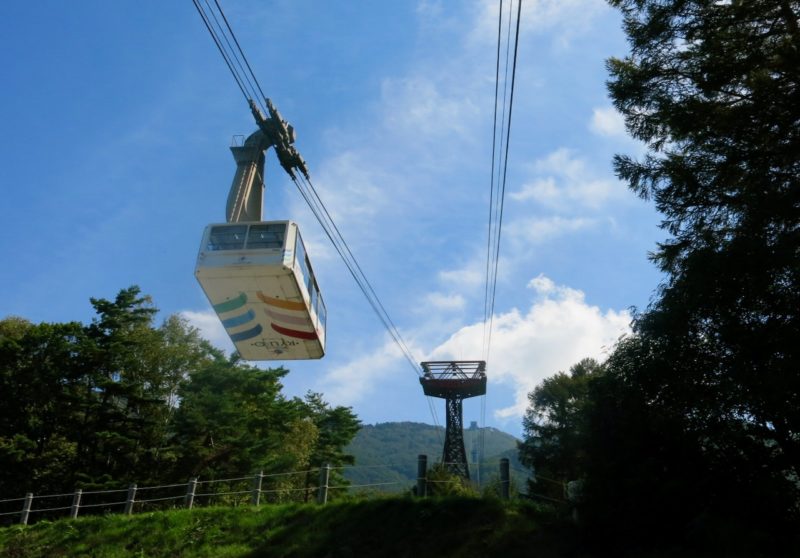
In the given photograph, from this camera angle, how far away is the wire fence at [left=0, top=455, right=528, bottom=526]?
14859mm

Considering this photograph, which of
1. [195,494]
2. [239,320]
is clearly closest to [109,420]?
[195,494]

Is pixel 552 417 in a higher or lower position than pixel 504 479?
higher

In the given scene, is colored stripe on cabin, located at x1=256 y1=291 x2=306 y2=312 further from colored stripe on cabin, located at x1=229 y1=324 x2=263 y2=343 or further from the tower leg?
the tower leg

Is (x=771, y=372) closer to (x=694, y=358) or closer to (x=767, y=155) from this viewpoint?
(x=694, y=358)

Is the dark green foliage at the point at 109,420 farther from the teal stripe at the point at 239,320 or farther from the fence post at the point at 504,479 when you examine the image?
the fence post at the point at 504,479

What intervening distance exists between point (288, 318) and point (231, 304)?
145cm

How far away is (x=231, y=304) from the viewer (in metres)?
14.4

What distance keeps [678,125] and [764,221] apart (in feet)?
9.29

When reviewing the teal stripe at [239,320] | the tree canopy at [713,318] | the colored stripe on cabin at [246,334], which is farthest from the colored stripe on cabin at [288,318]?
the tree canopy at [713,318]

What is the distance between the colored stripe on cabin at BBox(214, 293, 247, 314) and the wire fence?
14.6 feet

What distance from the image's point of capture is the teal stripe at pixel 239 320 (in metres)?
14.6

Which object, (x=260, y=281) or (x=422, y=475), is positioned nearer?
(x=260, y=281)

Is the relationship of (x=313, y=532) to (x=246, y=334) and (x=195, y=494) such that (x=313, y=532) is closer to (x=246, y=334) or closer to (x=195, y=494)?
(x=246, y=334)

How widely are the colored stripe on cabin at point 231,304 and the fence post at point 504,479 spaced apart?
7.33 m
